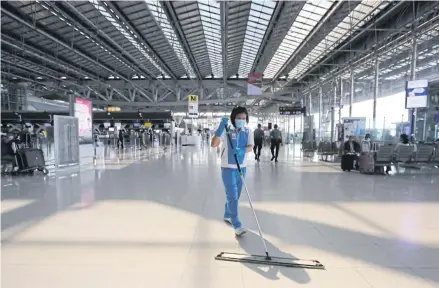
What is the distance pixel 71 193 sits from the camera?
6.73m

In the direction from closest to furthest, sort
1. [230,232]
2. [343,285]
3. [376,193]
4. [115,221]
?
[343,285], [230,232], [115,221], [376,193]

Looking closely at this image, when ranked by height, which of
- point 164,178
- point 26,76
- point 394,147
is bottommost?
point 164,178

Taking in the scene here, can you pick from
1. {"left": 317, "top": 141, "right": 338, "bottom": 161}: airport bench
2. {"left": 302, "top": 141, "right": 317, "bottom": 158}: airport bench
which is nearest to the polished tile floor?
{"left": 317, "top": 141, "right": 338, "bottom": 161}: airport bench

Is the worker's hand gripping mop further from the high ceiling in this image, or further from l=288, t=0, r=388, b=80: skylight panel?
l=288, t=0, r=388, b=80: skylight panel

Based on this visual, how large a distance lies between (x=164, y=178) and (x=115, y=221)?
4.34 m

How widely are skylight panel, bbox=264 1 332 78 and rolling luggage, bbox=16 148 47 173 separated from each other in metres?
Answer: 13.0

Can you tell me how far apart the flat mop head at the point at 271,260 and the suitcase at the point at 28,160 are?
329 inches

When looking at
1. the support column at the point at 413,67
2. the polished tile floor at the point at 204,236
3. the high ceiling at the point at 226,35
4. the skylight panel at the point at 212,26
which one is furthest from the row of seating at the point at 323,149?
the skylight panel at the point at 212,26

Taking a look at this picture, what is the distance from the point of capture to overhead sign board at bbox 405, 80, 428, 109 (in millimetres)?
A: 11940

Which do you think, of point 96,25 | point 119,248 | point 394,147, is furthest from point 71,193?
point 96,25

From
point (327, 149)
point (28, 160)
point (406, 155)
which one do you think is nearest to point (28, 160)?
point (28, 160)

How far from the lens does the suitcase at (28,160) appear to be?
30.7 feet

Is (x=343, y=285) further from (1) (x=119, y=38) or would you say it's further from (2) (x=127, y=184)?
(1) (x=119, y=38)

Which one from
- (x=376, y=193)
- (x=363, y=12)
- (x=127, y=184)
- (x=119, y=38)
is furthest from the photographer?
(x=119, y=38)
